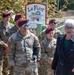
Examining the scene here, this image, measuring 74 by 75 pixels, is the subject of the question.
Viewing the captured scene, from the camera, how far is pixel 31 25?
32.9ft

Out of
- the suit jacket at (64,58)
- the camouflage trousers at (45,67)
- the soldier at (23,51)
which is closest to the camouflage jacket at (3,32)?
the camouflage trousers at (45,67)

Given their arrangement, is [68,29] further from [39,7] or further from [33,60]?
[39,7]

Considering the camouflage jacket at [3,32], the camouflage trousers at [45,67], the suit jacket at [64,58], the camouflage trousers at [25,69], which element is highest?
the suit jacket at [64,58]

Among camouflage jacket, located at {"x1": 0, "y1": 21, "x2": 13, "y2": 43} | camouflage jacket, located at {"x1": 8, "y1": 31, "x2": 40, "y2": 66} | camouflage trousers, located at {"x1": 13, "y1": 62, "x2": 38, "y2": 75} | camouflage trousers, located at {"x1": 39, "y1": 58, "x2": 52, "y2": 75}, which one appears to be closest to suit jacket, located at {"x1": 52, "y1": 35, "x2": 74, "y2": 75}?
camouflage jacket, located at {"x1": 8, "y1": 31, "x2": 40, "y2": 66}

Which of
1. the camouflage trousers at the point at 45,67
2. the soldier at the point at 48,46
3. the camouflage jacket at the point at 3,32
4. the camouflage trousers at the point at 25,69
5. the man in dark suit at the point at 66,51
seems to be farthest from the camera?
the camouflage jacket at the point at 3,32

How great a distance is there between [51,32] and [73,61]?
244 cm

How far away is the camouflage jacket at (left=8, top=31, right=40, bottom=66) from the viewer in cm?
739

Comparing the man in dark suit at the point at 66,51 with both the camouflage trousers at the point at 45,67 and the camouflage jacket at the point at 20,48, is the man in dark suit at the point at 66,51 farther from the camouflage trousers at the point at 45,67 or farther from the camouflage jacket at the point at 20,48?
the camouflage trousers at the point at 45,67

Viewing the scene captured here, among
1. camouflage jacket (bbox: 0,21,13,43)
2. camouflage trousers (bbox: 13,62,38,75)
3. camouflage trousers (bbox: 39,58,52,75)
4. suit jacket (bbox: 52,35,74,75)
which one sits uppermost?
suit jacket (bbox: 52,35,74,75)

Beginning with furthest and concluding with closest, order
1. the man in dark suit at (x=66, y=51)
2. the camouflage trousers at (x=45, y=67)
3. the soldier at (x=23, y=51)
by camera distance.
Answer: the camouflage trousers at (x=45, y=67), the soldier at (x=23, y=51), the man in dark suit at (x=66, y=51)

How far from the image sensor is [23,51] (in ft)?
24.3

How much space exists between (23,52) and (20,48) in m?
0.10

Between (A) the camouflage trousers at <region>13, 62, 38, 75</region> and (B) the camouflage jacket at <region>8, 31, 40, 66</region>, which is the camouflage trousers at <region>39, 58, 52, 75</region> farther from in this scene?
(B) the camouflage jacket at <region>8, 31, 40, 66</region>

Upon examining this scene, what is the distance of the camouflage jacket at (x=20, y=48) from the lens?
7387mm
